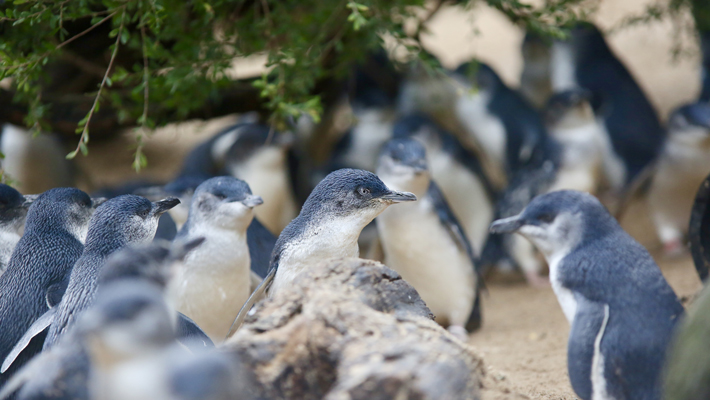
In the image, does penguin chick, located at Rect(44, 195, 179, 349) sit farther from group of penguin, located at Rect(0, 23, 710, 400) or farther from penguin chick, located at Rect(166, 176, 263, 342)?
penguin chick, located at Rect(166, 176, 263, 342)

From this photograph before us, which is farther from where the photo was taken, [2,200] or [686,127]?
[686,127]

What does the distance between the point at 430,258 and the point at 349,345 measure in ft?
7.25

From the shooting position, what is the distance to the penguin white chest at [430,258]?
13.4ft

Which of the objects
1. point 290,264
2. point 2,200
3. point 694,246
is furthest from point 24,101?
point 694,246

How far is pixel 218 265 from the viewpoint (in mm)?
3152

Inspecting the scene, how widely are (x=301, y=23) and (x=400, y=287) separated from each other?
285cm

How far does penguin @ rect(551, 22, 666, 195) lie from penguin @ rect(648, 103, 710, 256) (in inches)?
9.4

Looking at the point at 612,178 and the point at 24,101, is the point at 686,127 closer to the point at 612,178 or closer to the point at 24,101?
the point at 612,178

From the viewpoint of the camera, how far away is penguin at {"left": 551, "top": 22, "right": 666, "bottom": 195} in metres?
5.92

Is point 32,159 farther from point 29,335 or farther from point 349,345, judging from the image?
point 349,345

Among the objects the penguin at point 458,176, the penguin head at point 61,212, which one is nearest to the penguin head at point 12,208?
the penguin head at point 61,212

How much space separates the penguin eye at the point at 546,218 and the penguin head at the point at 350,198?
60 centimetres

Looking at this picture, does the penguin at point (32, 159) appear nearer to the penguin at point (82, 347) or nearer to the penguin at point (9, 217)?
the penguin at point (9, 217)

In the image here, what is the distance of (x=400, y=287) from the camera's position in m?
2.39
